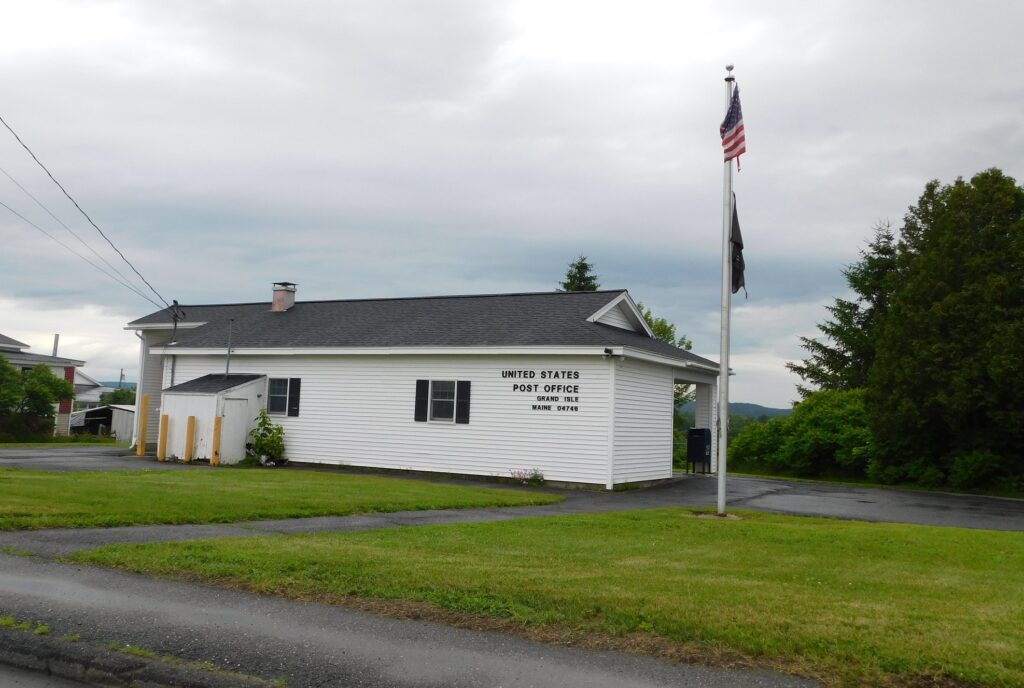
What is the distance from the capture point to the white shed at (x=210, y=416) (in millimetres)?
23938

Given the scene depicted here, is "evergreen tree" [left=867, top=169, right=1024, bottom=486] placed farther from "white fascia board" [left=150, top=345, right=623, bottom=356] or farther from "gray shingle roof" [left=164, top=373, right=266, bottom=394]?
"gray shingle roof" [left=164, top=373, right=266, bottom=394]

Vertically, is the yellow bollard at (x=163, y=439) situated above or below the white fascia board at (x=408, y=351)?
below

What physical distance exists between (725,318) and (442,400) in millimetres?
9306

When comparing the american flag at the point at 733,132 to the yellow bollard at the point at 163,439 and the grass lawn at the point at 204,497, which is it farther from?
the yellow bollard at the point at 163,439

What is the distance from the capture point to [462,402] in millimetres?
22344

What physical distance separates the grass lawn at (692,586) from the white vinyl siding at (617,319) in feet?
39.2

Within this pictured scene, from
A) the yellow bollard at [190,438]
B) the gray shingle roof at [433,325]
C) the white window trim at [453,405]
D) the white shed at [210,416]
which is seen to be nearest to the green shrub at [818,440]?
the gray shingle roof at [433,325]

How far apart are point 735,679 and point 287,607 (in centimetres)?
349

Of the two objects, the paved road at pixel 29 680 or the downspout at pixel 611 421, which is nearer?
the paved road at pixel 29 680

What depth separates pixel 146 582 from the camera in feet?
25.6

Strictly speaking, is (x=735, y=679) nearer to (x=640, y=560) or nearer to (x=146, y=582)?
(x=640, y=560)

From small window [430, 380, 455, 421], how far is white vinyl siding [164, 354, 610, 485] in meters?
0.16

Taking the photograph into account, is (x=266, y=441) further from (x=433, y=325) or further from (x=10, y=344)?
(x=10, y=344)

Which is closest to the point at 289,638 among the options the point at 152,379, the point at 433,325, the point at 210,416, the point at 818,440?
the point at 433,325
